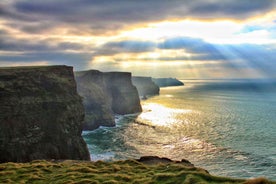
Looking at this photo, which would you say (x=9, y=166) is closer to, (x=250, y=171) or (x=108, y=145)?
(x=250, y=171)

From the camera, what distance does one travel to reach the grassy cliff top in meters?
21.8

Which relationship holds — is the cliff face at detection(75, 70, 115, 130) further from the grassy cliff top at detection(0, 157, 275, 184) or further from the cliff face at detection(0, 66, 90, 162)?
the grassy cliff top at detection(0, 157, 275, 184)

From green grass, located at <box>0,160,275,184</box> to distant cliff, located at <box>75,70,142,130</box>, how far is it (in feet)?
251

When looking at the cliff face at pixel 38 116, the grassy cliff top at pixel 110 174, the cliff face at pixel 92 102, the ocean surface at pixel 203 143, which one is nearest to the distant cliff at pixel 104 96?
the cliff face at pixel 92 102

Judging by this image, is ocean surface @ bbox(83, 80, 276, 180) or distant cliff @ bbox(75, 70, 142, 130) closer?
ocean surface @ bbox(83, 80, 276, 180)

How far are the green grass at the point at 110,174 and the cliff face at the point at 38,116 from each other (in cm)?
2753

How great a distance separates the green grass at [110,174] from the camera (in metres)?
21.7

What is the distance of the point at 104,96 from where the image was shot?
4825 inches

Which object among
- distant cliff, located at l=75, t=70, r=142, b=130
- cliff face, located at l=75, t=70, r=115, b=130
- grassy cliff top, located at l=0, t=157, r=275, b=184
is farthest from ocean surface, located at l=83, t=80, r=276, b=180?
grassy cliff top, located at l=0, t=157, r=275, b=184

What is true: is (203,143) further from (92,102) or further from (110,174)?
(110,174)

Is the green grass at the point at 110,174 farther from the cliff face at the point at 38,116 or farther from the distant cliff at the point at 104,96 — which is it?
the distant cliff at the point at 104,96

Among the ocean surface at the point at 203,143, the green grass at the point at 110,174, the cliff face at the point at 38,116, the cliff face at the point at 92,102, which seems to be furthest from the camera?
the cliff face at the point at 92,102

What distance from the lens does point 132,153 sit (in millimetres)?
68062

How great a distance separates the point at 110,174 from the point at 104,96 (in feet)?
322
